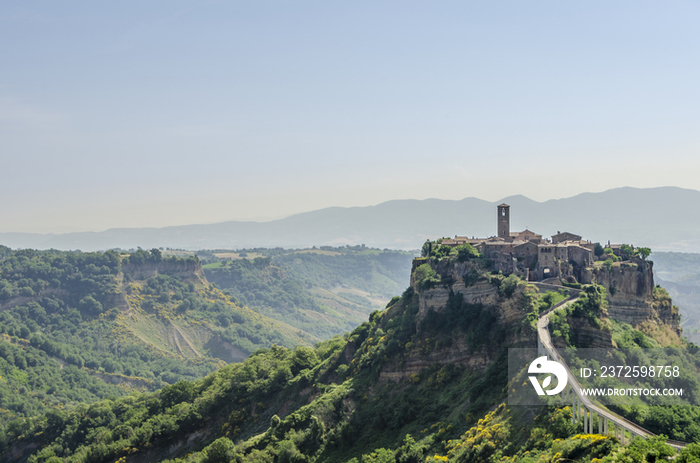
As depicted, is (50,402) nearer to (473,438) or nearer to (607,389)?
(473,438)

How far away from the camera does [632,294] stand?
2756 inches

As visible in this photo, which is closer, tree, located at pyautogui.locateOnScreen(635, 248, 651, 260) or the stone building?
the stone building

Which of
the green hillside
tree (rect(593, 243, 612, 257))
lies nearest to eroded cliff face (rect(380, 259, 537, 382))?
the green hillside

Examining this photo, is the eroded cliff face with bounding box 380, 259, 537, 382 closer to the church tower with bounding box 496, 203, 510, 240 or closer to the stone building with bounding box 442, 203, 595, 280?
the stone building with bounding box 442, 203, 595, 280

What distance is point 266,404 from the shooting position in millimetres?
89312

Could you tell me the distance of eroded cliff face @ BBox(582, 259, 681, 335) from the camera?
6850 centimetres

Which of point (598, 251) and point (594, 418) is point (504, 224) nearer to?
point (598, 251)

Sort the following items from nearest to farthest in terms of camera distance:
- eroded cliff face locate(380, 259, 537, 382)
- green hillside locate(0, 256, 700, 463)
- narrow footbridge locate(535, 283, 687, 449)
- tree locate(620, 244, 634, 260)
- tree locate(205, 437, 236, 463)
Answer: narrow footbridge locate(535, 283, 687, 449) → green hillside locate(0, 256, 700, 463) → eroded cliff face locate(380, 259, 537, 382) → tree locate(205, 437, 236, 463) → tree locate(620, 244, 634, 260)

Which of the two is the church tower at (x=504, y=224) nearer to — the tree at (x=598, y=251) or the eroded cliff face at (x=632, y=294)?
the tree at (x=598, y=251)

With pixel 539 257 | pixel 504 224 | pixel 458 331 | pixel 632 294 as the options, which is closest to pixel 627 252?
pixel 632 294

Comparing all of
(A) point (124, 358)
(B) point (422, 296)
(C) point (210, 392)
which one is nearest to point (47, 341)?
(A) point (124, 358)

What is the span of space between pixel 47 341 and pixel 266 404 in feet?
348

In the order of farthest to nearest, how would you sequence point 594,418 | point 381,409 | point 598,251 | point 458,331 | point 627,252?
point 598,251
point 627,252
point 381,409
point 458,331
point 594,418

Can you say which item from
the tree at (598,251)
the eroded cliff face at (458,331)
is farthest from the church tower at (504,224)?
the tree at (598,251)
